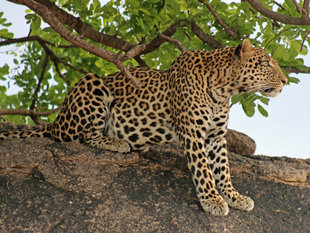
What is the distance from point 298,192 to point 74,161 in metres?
3.89

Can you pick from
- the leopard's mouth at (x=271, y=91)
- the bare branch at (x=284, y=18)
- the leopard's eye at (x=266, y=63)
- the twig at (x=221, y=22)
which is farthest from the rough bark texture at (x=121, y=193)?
the bare branch at (x=284, y=18)

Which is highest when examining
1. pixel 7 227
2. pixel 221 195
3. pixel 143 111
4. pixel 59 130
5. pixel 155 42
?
pixel 155 42

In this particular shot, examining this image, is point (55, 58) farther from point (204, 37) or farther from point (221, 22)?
point (221, 22)

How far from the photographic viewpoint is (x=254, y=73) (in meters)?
7.07

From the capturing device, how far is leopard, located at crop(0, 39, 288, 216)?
7.08 m

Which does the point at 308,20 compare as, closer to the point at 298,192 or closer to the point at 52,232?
the point at 298,192

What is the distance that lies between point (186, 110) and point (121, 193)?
1.57 metres

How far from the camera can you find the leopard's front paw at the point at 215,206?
6910 mm

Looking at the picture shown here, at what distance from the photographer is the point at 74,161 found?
7570mm

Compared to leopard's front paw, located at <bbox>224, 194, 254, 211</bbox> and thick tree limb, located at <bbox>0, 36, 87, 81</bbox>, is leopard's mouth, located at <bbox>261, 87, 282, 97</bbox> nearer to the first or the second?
leopard's front paw, located at <bbox>224, 194, 254, 211</bbox>

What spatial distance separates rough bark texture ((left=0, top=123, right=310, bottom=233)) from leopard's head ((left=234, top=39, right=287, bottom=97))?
6.12 feet

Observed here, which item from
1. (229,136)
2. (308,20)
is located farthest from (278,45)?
(229,136)

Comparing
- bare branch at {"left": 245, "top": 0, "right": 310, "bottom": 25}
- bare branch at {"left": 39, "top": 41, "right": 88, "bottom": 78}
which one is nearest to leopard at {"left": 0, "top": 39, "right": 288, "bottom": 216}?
bare branch at {"left": 245, "top": 0, "right": 310, "bottom": 25}

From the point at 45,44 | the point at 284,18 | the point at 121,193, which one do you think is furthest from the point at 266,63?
the point at 45,44
